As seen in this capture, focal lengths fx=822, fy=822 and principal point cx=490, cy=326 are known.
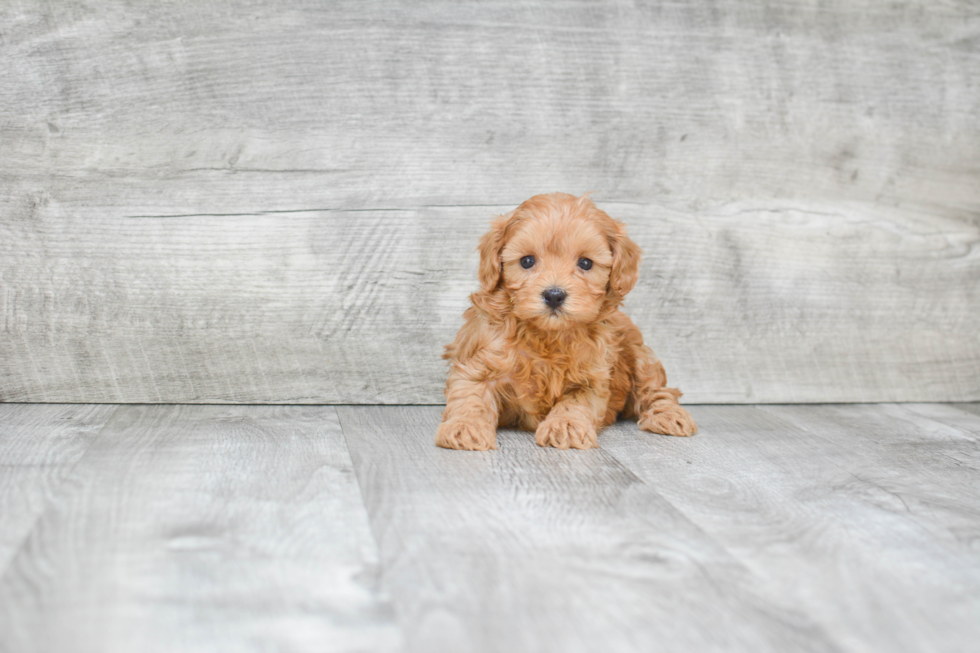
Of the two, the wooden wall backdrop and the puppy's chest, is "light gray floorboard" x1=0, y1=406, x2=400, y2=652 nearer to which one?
the puppy's chest

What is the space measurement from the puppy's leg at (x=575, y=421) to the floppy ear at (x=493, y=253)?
0.45 m

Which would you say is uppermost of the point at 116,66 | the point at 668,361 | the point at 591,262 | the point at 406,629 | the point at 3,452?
the point at 116,66

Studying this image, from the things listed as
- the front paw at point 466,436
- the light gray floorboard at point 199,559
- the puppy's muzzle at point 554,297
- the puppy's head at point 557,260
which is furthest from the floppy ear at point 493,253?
the light gray floorboard at point 199,559

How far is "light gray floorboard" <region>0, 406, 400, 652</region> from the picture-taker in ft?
4.21

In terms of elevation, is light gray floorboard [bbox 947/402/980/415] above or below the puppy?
below

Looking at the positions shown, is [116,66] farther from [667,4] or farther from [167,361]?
[667,4]

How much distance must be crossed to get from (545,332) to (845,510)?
3.38 ft

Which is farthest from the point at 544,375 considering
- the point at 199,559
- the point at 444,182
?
the point at 199,559

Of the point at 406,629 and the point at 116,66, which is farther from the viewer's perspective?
the point at 116,66

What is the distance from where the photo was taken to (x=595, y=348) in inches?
105

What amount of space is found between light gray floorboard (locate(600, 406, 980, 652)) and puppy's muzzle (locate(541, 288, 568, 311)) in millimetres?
481

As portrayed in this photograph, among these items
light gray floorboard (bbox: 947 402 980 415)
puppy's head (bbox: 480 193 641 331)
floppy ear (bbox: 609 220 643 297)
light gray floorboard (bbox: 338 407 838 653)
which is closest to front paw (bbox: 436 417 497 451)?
light gray floorboard (bbox: 338 407 838 653)

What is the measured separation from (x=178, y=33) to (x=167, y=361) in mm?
1208

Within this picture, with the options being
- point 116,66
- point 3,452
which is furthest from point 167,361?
point 116,66
